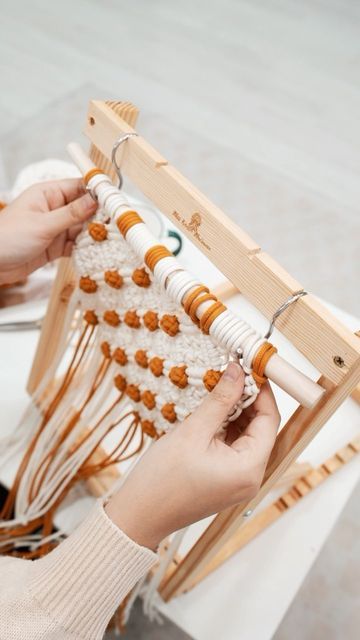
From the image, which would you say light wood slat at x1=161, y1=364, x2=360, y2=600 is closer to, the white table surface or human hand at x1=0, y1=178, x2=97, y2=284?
the white table surface

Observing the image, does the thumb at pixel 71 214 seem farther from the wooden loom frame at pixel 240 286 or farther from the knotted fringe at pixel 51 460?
the knotted fringe at pixel 51 460

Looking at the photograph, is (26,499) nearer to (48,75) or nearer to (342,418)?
(342,418)

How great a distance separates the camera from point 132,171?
26.5 inches

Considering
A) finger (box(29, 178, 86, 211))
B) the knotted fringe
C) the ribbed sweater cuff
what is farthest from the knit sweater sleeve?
finger (box(29, 178, 86, 211))

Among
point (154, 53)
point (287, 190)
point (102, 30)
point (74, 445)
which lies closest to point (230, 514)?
point (74, 445)

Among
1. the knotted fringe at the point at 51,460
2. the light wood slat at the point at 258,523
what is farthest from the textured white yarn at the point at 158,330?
the light wood slat at the point at 258,523

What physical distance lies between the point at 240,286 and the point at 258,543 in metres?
0.51

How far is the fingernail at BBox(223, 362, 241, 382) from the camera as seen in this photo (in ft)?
1.77

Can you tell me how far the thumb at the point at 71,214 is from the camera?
69 cm

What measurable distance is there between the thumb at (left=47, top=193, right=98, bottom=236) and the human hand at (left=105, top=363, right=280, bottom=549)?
0.90ft

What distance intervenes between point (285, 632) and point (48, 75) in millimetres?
2290

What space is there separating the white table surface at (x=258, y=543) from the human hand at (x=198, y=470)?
1.16ft

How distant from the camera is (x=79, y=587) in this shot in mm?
566

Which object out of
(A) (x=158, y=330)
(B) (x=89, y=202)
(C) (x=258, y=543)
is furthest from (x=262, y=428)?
(C) (x=258, y=543)
